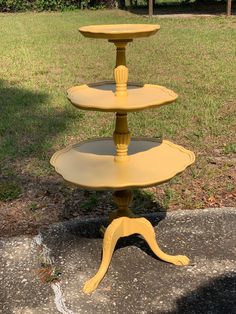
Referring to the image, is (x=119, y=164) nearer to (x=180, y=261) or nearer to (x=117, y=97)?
(x=117, y=97)

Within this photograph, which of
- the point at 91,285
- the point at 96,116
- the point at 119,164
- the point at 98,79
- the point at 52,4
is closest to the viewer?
the point at 91,285

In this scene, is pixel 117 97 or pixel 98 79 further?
pixel 98 79

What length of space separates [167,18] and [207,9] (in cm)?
403

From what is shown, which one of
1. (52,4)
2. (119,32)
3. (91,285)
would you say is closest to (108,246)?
(91,285)

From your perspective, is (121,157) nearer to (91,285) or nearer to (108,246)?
(108,246)

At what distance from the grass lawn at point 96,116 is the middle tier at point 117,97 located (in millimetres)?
1213

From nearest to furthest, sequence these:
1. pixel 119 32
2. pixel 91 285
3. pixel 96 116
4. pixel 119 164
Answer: pixel 119 32 < pixel 91 285 < pixel 119 164 < pixel 96 116

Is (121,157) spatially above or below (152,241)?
above

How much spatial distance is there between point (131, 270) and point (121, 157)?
0.75 meters

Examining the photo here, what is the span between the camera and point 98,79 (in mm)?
9016

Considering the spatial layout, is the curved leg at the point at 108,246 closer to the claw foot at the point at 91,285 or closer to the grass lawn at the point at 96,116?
the claw foot at the point at 91,285

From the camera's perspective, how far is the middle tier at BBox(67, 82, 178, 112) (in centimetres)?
308

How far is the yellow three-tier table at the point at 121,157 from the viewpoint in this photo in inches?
122

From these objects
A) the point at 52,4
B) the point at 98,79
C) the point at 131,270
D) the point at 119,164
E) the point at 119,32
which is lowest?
the point at 52,4
